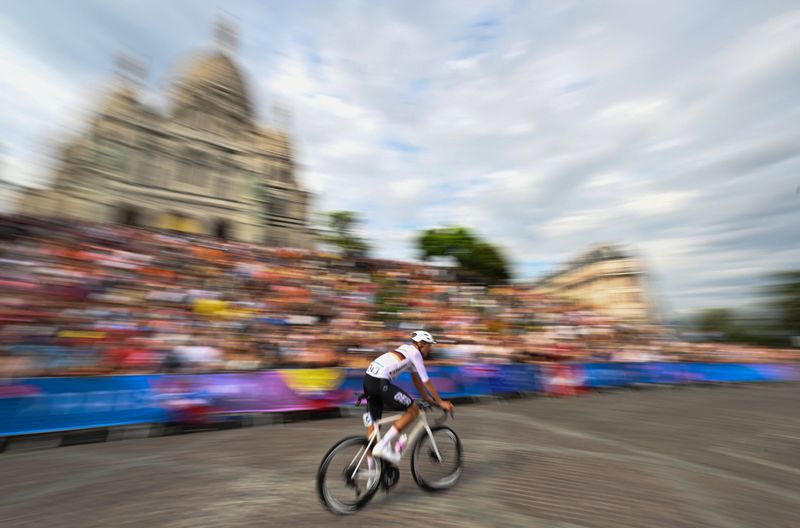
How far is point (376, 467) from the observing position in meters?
4.02

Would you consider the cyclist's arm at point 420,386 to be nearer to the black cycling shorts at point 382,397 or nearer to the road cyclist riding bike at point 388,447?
the road cyclist riding bike at point 388,447

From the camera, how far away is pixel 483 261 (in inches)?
2110

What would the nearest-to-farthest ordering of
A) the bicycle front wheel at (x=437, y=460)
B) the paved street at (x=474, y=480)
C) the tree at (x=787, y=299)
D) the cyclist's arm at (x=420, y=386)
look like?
1. the paved street at (x=474, y=480)
2. the cyclist's arm at (x=420, y=386)
3. the bicycle front wheel at (x=437, y=460)
4. the tree at (x=787, y=299)

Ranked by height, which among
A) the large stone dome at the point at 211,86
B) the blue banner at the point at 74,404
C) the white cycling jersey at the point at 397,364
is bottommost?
the blue banner at the point at 74,404

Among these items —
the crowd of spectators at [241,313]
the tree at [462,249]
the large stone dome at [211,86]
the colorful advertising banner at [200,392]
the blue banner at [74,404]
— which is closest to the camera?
the blue banner at [74,404]

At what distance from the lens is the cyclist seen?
3.99 meters

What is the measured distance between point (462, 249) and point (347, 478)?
49637 mm

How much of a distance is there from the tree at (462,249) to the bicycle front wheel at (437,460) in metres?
47.4

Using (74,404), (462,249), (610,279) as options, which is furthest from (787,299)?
(74,404)

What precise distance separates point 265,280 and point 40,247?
334 inches

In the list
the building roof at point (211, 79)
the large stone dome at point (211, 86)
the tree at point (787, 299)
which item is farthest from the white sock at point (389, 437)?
the tree at point (787, 299)

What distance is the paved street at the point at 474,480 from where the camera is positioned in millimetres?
3898

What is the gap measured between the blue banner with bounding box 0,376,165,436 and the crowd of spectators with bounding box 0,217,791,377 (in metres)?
0.55

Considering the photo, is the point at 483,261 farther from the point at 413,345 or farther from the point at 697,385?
the point at 413,345
